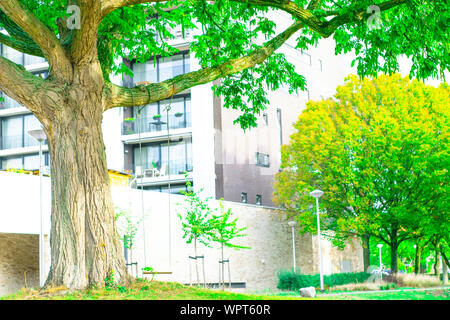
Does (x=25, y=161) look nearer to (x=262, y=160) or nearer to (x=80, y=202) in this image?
(x=262, y=160)

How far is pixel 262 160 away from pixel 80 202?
89.1 feet

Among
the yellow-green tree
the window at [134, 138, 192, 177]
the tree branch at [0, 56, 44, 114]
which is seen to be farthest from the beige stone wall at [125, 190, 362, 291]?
the tree branch at [0, 56, 44, 114]

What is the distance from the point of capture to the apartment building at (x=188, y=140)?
33.4m

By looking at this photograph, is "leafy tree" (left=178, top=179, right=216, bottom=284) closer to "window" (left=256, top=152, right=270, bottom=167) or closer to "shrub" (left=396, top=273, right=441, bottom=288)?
"shrub" (left=396, top=273, right=441, bottom=288)

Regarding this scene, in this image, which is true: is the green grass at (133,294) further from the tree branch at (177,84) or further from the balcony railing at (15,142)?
the balcony railing at (15,142)

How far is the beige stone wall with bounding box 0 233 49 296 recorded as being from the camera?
2117 cm

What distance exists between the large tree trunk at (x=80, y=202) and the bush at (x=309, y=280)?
63.3ft

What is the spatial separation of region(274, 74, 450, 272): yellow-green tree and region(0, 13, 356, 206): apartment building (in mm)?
3086

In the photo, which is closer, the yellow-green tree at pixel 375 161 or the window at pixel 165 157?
the yellow-green tree at pixel 375 161

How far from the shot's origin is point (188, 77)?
1053cm

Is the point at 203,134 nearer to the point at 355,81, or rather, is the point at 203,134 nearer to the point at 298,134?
the point at 298,134

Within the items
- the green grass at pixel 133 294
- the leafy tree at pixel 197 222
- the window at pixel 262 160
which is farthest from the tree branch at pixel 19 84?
the window at pixel 262 160
